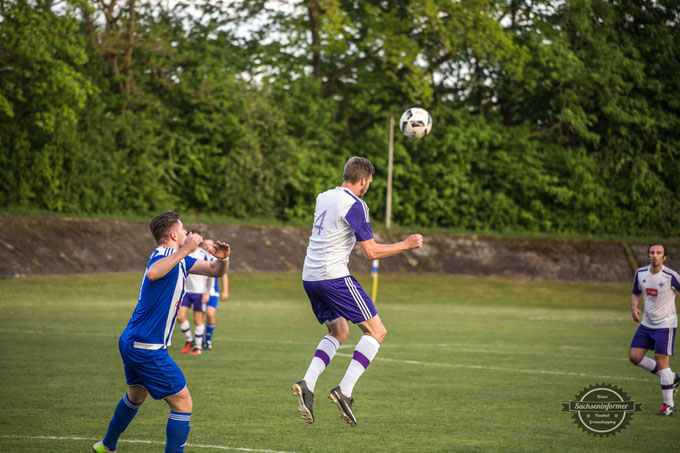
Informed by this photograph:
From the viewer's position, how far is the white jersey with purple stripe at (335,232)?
8352 mm

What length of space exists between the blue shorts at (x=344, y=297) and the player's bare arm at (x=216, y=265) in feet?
4.89

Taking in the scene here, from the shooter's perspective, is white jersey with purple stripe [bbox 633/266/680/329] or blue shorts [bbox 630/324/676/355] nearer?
blue shorts [bbox 630/324/676/355]

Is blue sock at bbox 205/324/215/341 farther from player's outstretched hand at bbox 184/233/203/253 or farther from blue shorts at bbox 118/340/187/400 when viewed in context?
player's outstretched hand at bbox 184/233/203/253

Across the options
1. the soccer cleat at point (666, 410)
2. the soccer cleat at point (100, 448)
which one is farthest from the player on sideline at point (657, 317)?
the soccer cleat at point (100, 448)

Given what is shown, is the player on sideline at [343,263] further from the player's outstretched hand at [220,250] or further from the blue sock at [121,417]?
the blue sock at [121,417]

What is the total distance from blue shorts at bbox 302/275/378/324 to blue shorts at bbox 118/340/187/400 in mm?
1961

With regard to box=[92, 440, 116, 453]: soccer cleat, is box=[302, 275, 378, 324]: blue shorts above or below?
above

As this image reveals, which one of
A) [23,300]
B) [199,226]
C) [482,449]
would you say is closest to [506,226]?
[199,226]

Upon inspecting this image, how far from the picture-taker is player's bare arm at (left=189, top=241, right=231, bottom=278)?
275 inches

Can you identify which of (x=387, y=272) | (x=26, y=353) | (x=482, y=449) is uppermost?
(x=482, y=449)

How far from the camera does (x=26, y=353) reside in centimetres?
1461

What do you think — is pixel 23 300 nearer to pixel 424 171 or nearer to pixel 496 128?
pixel 424 171

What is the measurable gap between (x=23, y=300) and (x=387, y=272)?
763 inches

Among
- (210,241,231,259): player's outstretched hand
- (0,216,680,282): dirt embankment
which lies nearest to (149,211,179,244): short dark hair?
(210,241,231,259): player's outstretched hand
